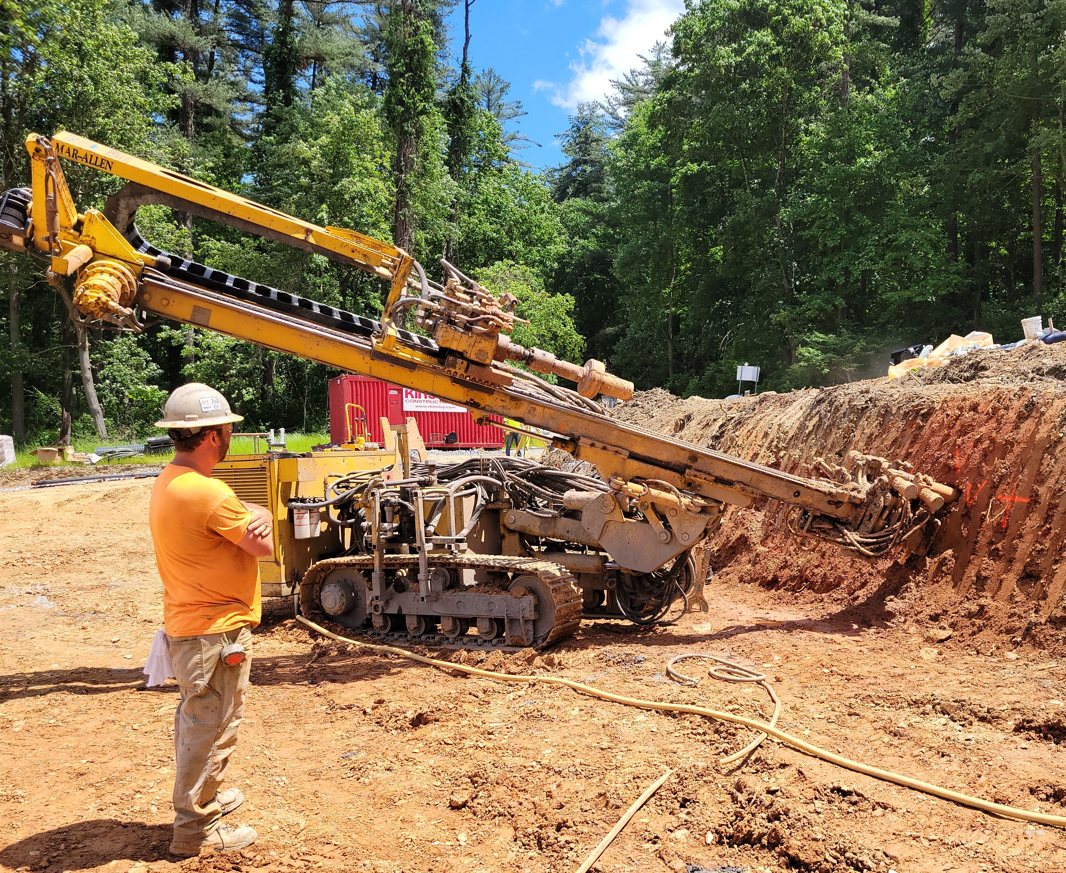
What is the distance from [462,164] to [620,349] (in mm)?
12388

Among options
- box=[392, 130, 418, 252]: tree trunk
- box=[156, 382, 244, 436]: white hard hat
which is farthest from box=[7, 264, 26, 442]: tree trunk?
box=[156, 382, 244, 436]: white hard hat

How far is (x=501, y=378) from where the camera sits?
20.7 feet

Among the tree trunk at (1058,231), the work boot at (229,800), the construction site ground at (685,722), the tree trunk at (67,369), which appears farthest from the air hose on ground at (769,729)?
the tree trunk at (1058,231)

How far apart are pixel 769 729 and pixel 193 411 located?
3.46m

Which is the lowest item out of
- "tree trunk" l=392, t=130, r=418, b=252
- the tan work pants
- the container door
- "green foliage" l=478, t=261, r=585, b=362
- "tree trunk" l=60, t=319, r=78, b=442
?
the tan work pants

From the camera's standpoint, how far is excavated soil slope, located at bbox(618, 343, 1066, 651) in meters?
6.25

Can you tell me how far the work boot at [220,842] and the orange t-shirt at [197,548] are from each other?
93cm

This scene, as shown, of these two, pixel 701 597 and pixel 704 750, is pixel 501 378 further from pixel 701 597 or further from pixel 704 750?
pixel 704 750

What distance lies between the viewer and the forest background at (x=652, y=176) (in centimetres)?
2327

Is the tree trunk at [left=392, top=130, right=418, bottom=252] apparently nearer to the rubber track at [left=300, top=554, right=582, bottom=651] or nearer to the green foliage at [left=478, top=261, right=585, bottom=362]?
the green foliage at [left=478, top=261, right=585, bottom=362]

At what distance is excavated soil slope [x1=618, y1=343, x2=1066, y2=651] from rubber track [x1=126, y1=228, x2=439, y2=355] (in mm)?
4487

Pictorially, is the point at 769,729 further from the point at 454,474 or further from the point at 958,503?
the point at 454,474

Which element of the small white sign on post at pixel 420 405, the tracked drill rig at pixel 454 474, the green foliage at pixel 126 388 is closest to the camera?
the tracked drill rig at pixel 454 474

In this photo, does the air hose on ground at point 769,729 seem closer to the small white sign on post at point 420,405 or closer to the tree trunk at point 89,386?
the small white sign on post at point 420,405
